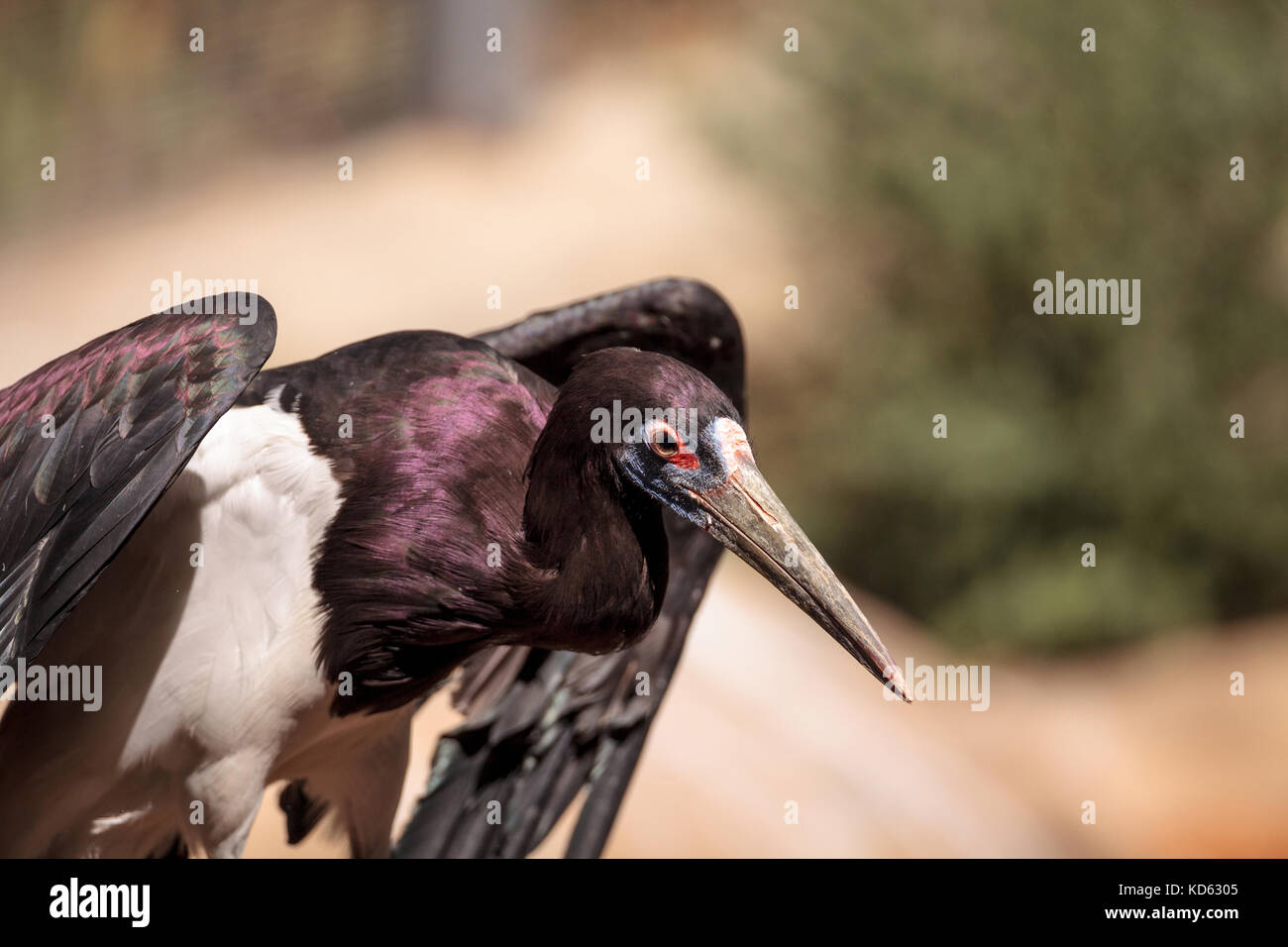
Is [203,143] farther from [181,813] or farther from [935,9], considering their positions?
[181,813]

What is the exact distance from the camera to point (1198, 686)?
662 centimetres

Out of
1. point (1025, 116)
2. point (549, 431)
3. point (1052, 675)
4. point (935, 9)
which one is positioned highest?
point (935, 9)

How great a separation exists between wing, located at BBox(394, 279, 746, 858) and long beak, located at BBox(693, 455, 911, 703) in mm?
943

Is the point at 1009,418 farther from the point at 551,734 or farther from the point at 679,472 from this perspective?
the point at 679,472

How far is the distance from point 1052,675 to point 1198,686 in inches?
23.9

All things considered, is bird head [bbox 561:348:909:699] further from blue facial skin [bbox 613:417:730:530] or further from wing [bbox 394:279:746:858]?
wing [bbox 394:279:746:858]

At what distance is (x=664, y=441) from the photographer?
252cm

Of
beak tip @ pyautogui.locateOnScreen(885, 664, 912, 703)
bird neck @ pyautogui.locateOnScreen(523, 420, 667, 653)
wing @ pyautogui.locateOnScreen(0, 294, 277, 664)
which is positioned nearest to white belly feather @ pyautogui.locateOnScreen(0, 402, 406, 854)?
wing @ pyautogui.locateOnScreen(0, 294, 277, 664)

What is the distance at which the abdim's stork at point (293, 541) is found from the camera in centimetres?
255

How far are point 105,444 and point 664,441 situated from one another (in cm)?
90

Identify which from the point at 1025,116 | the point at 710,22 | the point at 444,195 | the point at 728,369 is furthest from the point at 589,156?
the point at 728,369

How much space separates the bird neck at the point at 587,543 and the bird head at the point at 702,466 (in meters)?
0.05

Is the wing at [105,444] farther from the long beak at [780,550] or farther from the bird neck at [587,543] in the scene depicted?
the long beak at [780,550]

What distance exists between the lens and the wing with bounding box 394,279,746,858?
11.8ft
